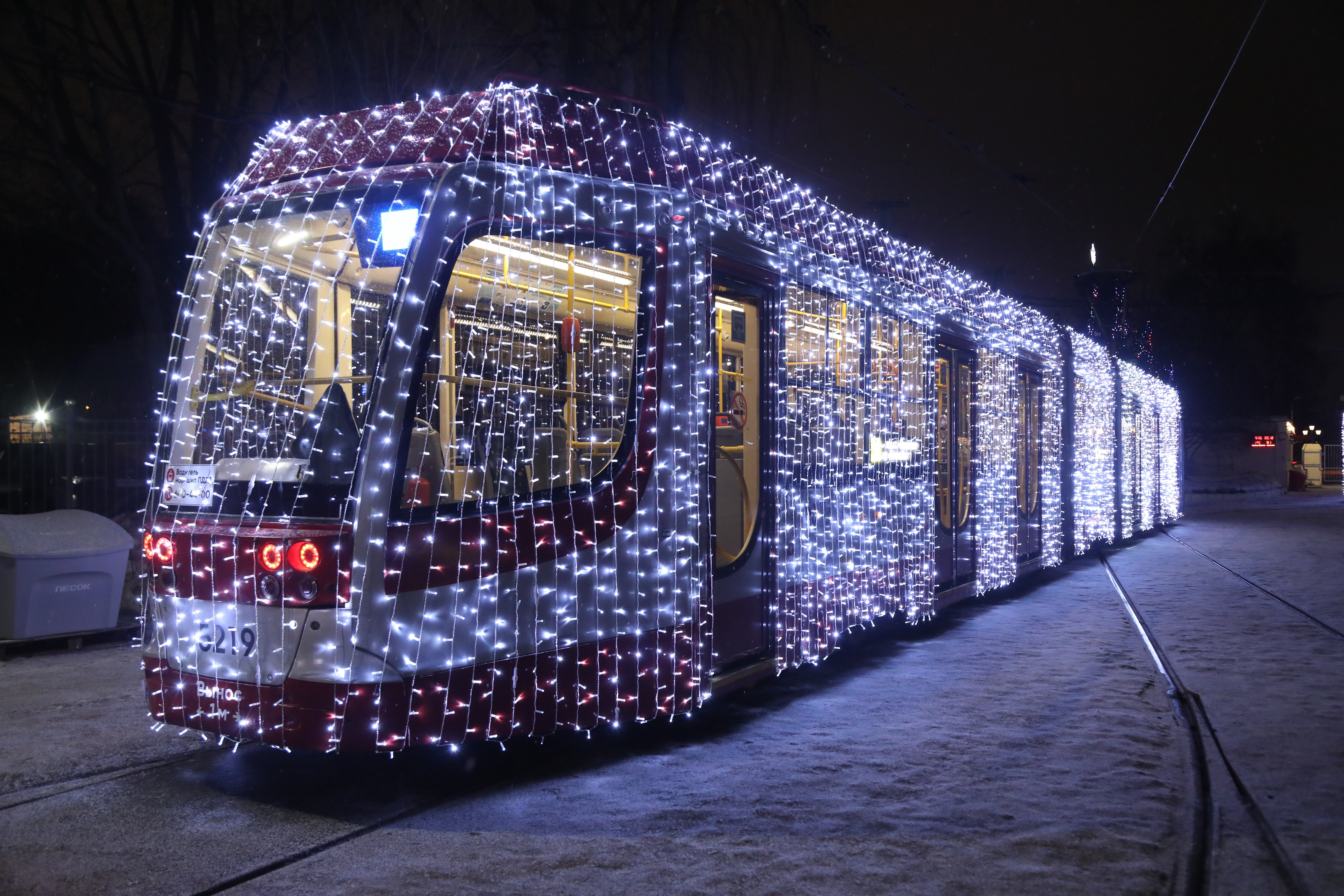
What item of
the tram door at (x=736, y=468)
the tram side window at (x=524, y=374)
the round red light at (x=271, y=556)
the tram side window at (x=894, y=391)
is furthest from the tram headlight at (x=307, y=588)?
the tram side window at (x=894, y=391)

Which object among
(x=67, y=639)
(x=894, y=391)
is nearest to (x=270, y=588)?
(x=894, y=391)

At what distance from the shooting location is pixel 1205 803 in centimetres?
500

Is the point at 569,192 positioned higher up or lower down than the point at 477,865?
higher up

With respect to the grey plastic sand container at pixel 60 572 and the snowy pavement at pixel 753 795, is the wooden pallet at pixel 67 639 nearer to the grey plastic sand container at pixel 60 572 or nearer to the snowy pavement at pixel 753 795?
the grey plastic sand container at pixel 60 572

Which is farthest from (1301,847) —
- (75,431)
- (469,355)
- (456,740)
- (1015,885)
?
(75,431)

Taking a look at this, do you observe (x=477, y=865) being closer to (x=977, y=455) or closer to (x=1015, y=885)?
(x=1015, y=885)

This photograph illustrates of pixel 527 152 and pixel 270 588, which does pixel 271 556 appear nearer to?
pixel 270 588

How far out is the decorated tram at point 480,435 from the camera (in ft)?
15.4

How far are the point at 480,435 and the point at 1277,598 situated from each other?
1028cm

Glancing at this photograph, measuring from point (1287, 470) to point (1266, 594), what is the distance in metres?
48.8

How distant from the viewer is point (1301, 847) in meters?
4.43

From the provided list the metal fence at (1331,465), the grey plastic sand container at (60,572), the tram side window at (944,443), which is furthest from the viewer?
the metal fence at (1331,465)

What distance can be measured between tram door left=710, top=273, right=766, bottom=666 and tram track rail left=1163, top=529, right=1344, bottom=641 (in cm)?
562

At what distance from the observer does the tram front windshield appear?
16.0 ft
